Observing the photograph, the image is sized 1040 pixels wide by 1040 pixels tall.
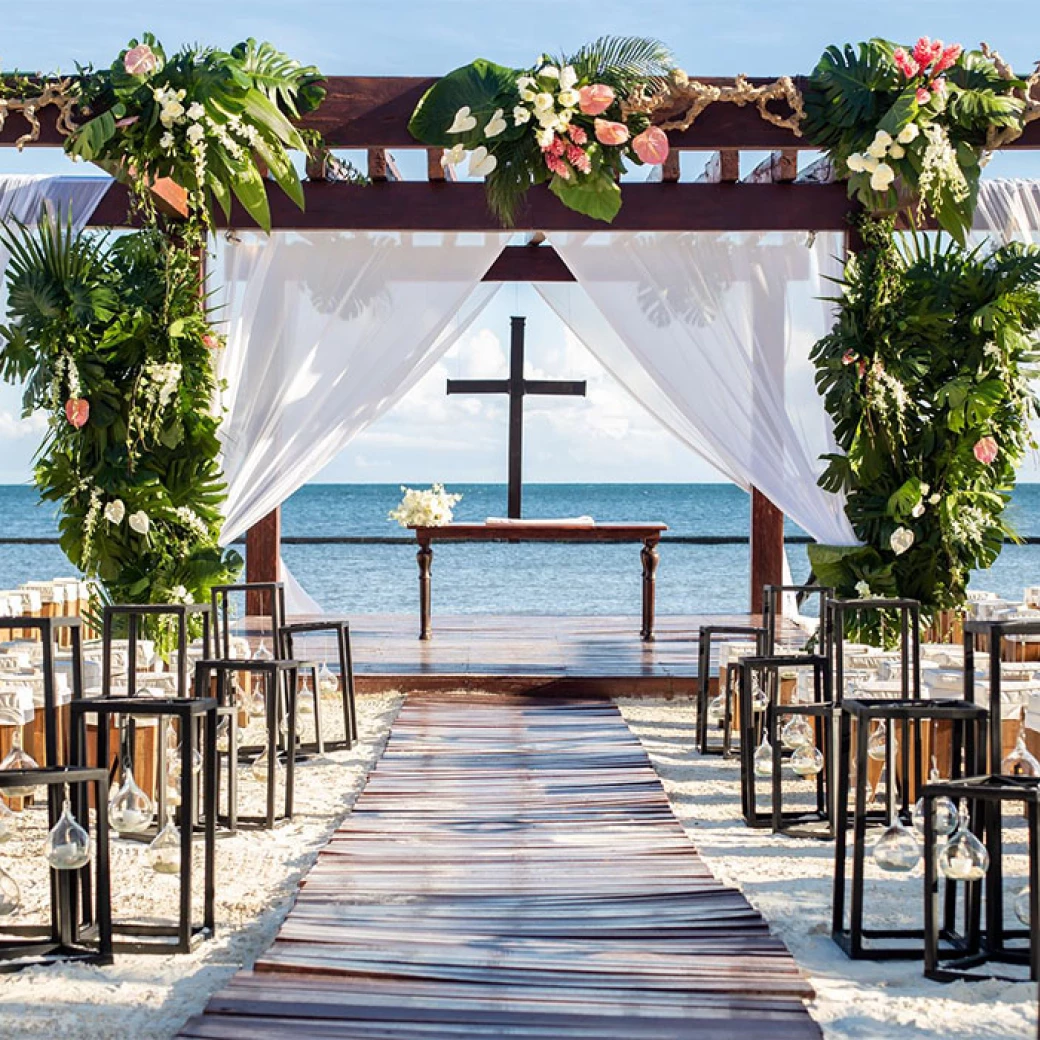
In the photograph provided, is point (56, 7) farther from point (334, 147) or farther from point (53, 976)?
point (53, 976)

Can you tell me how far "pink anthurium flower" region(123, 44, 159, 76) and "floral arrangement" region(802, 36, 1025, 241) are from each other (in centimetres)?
297

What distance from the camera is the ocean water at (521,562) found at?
1955 cm

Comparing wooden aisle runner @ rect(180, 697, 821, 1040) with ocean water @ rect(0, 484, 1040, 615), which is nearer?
wooden aisle runner @ rect(180, 697, 821, 1040)

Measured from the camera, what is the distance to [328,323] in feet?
28.5

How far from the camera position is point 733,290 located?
28.7 ft

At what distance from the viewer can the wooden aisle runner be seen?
10.7 ft

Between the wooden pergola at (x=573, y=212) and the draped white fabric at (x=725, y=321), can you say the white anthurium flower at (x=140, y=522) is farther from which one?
the draped white fabric at (x=725, y=321)

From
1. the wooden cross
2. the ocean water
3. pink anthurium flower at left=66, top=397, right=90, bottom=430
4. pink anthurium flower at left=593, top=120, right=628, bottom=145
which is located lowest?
the ocean water

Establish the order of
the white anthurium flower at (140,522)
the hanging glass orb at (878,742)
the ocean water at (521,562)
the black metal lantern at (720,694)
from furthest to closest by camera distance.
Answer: the ocean water at (521,562) → the white anthurium flower at (140,522) → the black metal lantern at (720,694) → the hanging glass orb at (878,742)

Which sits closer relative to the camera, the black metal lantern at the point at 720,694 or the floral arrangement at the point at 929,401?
the black metal lantern at the point at 720,694

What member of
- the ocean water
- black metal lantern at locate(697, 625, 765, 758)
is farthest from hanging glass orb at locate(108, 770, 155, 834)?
the ocean water

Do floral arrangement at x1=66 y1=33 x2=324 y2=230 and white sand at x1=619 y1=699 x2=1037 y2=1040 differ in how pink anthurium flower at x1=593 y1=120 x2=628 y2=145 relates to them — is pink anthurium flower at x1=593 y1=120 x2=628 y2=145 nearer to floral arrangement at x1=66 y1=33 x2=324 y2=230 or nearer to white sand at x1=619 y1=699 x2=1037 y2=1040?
floral arrangement at x1=66 y1=33 x2=324 y2=230

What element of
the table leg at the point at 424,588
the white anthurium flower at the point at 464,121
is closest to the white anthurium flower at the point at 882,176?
the white anthurium flower at the point at 464,121

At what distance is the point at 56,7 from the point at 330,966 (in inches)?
344
